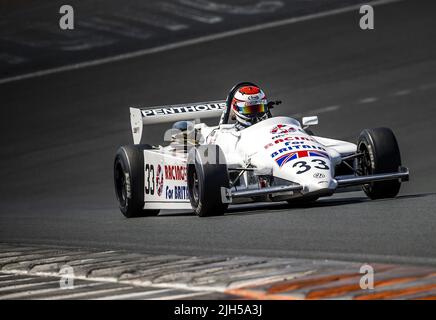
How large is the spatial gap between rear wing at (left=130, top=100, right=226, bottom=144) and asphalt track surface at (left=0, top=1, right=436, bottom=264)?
939 mm

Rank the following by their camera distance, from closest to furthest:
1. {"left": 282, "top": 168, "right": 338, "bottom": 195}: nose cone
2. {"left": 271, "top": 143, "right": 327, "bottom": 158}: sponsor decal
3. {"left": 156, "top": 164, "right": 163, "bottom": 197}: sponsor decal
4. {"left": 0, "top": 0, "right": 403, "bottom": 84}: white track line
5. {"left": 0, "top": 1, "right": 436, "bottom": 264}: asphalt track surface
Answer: {"left": 0, "top": 1, "right": 436, "bottom": 264}: asphalt track surface
{"left": 282, "top": 168, "right": 338, "bottom": 195}: nose cone
{"left": 271, "top": 143, "right": 327, "bottom": 158}: sponsor decal
{"left": 156, "top": 164, "right": 163, "bottom": 197}: sponsor decal
{"left": 0, "top": 0, "right": 403, "bottom": 84}: white track line

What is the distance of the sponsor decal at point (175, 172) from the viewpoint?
38.3 feet

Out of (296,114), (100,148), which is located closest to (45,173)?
(100,148)

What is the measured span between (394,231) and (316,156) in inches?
85.5

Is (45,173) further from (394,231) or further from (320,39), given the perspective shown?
(394,231)

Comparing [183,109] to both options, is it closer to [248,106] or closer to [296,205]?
[248,106]

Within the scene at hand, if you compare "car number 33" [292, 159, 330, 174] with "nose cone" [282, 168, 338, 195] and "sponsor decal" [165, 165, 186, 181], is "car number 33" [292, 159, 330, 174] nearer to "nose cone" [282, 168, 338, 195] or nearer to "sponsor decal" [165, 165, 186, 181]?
"nose cone" [282, 168, 338, 195]

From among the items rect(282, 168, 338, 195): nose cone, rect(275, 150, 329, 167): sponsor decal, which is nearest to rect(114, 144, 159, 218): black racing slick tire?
rect(275, 150, 329, 167): sponsor decal

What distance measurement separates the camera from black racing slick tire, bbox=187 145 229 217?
10469 mm

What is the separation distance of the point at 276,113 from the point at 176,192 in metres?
6.95

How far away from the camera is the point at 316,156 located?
34.1ft

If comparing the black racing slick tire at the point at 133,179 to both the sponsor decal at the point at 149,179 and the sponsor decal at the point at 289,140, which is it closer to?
the sponsor decal at the point at 149,179

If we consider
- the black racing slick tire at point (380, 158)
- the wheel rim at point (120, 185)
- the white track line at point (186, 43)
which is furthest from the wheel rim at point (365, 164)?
the white track line at point (186, 43)

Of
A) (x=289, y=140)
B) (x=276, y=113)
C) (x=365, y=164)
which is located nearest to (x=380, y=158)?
(x=365, y=164)
